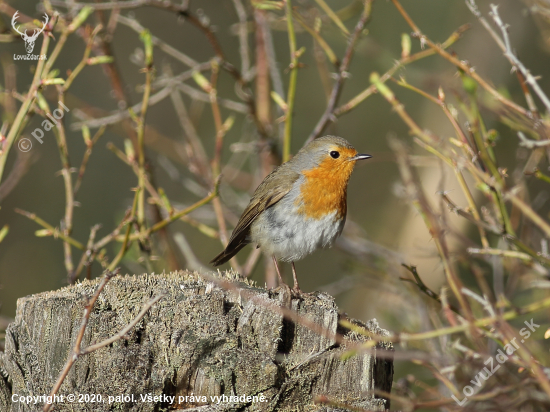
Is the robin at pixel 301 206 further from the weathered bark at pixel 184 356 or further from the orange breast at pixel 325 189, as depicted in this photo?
the weathered bark at pixel 184 356

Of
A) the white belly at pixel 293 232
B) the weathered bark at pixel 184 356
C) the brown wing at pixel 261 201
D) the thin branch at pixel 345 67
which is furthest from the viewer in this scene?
the brown wing at pixel 261 201

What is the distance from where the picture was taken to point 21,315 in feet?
8.38

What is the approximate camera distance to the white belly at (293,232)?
3.84 meters

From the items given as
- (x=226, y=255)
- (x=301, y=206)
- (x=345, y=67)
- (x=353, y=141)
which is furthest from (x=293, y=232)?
(x=353, y=141)

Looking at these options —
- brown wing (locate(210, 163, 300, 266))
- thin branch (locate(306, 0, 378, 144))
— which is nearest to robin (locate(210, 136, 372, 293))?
brown wing (locate(210, 163, 300, 266))

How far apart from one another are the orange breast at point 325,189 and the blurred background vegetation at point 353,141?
1.26 feet

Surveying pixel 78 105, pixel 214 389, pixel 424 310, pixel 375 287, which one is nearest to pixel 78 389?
pixel 214 389

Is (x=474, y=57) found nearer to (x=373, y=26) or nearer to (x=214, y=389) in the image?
(x=373, y=26)

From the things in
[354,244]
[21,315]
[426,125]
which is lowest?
[354,244]

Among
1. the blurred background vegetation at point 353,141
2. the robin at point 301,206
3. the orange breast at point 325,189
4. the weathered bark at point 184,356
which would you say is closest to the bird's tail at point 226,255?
the robin at point 301,206

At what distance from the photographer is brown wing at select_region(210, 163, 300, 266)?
13.1ft

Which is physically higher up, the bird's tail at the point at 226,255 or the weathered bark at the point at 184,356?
the weathered bark at the point at 184,356

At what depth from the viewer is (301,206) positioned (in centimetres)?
387

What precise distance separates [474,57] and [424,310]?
10.4 feet
